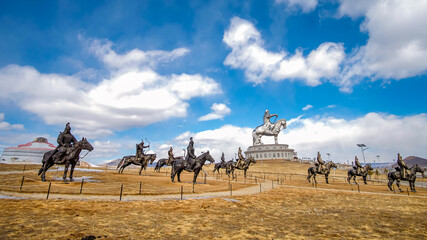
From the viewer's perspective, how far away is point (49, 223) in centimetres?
626

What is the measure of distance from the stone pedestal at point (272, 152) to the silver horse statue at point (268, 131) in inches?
100.0

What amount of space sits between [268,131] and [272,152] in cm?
873

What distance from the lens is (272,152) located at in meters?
76.1

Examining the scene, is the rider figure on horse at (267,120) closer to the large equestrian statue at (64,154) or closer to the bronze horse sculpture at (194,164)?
the bronze horse sculpture at (194,164)

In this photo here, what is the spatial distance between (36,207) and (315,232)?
10.7 meters

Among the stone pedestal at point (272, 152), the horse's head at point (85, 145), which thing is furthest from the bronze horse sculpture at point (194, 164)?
the stone pedestal at point (272, 152)

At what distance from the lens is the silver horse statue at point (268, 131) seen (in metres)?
79.6

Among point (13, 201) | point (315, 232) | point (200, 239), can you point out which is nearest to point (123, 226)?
point (200, 239)

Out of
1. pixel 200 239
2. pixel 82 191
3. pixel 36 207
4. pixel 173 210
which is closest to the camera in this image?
pixel 200 239

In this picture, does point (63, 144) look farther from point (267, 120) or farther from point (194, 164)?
point (267, 120)

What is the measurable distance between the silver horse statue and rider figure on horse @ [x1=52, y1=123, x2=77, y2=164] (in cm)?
7113

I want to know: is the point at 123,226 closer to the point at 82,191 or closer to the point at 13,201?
the point at 13,201

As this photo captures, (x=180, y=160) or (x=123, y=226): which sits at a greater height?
(x=180, y=160)

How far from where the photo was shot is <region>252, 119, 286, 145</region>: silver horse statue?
79.6m
